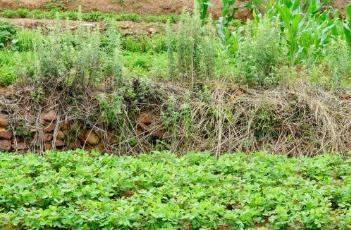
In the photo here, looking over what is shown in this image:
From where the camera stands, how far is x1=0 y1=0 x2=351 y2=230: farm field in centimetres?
495

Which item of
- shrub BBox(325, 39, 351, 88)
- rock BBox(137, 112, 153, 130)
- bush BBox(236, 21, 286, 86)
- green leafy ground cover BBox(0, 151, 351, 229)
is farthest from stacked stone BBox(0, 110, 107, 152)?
shrub BBox(325, 39, 351, 88)

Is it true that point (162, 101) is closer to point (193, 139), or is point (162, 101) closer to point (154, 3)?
point (193, 139)

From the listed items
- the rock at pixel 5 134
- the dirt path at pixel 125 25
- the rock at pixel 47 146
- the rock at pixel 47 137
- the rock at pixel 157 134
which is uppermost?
the dirt path at pixel 125 25

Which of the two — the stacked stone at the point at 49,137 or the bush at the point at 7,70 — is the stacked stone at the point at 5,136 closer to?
the stacked stone at the point at 49,137

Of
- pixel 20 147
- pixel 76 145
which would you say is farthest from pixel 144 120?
pixel 20 147

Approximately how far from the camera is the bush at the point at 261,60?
8383 mm

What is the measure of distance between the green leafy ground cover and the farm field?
0.04 ft

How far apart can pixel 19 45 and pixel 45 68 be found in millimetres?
3366

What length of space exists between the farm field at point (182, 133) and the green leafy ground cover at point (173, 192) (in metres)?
0.01

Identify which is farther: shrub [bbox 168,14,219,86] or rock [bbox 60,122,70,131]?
shrub [bbox 168,14,219,86]

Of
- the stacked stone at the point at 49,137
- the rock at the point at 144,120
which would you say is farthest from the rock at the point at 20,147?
the rock at the point at 144,120

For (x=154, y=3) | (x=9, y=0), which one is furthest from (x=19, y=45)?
(x=154, y=3)

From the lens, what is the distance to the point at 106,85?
8.12 metres

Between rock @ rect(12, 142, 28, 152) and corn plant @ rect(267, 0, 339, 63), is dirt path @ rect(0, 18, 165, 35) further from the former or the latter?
rock @ rect(12, 142, 28, 152)
